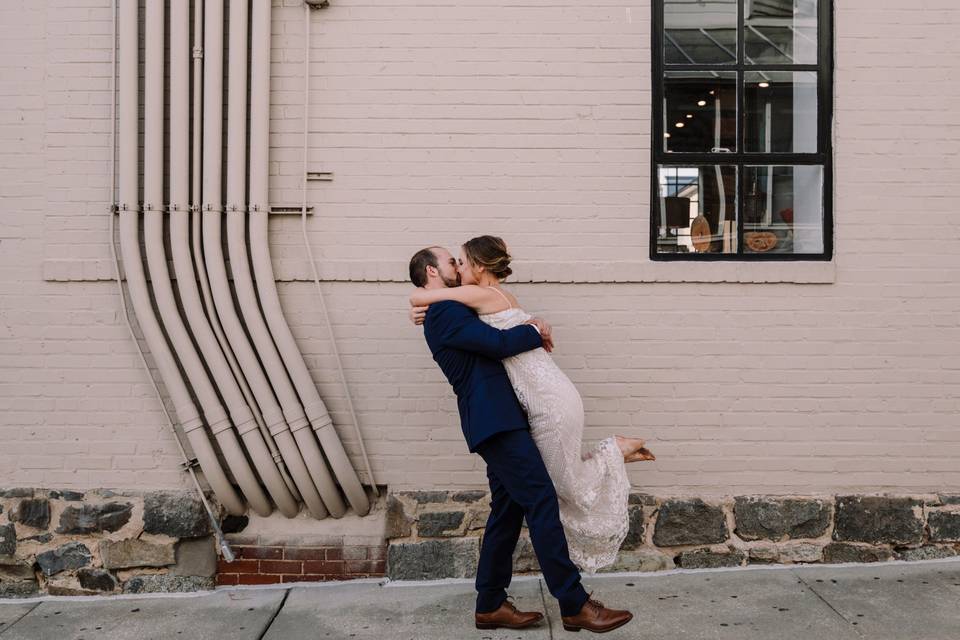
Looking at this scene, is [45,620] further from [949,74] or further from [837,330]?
[949,74]

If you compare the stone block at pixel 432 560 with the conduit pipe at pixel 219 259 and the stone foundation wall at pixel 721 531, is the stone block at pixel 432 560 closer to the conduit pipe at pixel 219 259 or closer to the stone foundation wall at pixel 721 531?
the stone foundation wall at pixel 721 531

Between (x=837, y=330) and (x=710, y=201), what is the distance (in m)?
0.98

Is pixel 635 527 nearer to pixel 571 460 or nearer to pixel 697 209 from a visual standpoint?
pixel 571 460

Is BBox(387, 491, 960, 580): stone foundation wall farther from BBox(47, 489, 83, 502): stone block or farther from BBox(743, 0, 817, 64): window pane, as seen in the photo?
BBox(743, 0, 817, 64): window pane

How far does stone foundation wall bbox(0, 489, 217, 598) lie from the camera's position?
4.88 metres

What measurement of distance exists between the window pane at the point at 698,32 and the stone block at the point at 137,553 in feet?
12.6

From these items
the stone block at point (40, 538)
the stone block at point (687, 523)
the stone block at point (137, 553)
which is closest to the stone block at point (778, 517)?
the stone block at point (687, 523)

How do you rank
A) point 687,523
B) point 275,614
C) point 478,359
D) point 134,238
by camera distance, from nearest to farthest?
point 478,359 → point 275,614 → point 134,238 → point 687,523

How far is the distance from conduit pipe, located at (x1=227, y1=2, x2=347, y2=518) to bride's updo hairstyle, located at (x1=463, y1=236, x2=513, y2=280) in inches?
52.7

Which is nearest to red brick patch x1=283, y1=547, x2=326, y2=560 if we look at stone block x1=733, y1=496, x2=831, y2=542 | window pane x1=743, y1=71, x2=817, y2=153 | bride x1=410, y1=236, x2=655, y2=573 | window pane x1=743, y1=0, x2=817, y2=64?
bride x1=410, y1=236, x2=655, y2=573

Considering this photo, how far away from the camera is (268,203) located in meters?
4.91

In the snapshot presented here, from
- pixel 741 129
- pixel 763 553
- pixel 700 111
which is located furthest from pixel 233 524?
pixel 741 129

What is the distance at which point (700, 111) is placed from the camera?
507 cm

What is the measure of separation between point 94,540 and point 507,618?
7.64 feet
